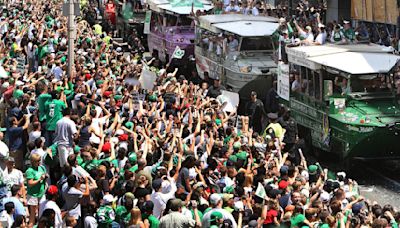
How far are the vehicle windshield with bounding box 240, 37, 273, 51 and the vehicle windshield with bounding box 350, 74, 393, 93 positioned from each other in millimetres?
6474

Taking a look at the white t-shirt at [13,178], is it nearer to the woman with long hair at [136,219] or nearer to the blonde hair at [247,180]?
the woman with long hair at [136,219]

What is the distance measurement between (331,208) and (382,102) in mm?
6937

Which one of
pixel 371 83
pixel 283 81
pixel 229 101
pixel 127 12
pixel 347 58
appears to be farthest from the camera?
pixel 127 12

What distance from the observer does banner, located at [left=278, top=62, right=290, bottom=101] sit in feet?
68.8

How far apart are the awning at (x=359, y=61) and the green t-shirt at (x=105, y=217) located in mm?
7824

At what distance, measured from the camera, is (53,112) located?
16.6m

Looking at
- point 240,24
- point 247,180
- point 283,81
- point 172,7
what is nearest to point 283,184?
point 247,180

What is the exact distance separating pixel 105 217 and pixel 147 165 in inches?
71.6

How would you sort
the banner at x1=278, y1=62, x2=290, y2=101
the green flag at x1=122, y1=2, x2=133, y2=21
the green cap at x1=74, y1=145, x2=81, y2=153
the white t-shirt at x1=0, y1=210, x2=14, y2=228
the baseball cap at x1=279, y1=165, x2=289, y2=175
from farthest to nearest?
1. the green flag at x1=122, y1=2, x2=133, y2=21
2. the banner at x1=278, y1=62, x2=290, y2=101
3. the green cap at x1=74, y1=145, x2=81, y2=153
4. the baseball cap at x1=279, y1=165, x2=289, y2=175
5. the white t-shirt at x1=0, y1=210, x2=14, y2=228

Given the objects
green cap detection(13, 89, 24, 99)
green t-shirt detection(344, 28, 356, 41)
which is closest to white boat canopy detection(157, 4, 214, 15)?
green t-shirt detection(344, 28, 356, 41)

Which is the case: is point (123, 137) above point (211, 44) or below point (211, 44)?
below

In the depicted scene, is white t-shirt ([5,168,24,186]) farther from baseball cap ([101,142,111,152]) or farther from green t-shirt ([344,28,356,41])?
green t-shirt ([344,28,356,41])

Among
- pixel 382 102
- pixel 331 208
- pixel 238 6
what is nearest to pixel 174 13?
pixel 238 6

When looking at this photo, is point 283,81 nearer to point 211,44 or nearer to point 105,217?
point 211,44
